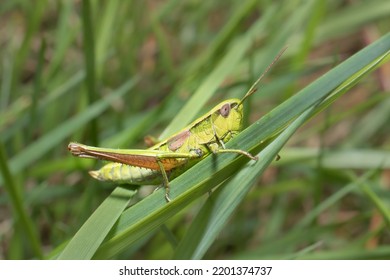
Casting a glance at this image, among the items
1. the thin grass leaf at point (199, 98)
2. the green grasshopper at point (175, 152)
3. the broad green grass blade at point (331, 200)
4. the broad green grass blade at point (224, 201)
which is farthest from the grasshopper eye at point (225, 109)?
the broad green grass blade at point (331, 200)

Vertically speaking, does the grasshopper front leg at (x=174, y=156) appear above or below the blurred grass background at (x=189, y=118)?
below

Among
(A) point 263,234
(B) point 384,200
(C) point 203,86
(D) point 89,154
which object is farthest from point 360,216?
(D) point 89,154

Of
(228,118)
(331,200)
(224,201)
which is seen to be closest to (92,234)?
(224,201)

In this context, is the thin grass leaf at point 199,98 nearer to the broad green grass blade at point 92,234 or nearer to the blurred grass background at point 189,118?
the blurred grass background at point 189,118

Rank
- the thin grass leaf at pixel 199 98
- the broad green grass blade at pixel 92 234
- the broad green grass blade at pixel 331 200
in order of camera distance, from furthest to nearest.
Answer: the broad green grass blade at pixel 331 200 → the thin grass leaf at pixel 199 98 → the broad green grass blade at pixel 92 234

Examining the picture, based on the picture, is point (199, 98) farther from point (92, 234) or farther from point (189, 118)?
point (92, 234)

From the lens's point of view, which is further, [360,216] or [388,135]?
[388,135]

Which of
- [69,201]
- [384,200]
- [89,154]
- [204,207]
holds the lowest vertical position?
[204,207]

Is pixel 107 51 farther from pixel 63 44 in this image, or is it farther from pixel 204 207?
pixel 204 207
